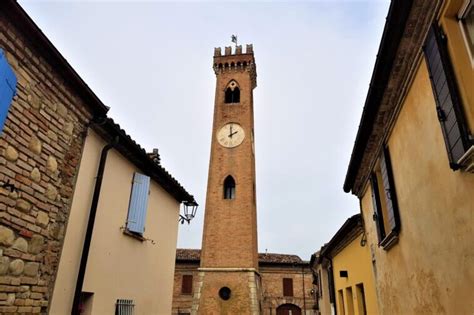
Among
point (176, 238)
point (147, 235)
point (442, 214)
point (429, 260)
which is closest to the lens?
point (442, 214)

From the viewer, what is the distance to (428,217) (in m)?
3.76

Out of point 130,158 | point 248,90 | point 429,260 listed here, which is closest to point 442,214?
point 429,260

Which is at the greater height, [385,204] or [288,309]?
[385,204]

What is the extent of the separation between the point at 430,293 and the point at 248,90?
23217 millimetres

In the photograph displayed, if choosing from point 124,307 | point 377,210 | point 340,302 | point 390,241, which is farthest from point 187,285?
point 390,241

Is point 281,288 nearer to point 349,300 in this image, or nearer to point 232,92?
point 232,92

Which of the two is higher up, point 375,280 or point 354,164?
point 354,164

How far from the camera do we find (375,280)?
690 cm

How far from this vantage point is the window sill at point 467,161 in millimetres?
2502

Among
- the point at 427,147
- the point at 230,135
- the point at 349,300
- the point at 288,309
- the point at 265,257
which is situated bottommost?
the point at 288,309

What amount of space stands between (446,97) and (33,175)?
15.9 feet

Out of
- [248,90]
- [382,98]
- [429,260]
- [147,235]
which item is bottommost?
[429,260]

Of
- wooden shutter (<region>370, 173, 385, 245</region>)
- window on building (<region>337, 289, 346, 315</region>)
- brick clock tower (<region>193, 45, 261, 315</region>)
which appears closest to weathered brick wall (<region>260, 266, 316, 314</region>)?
brick clock tower (<region>193, 45, 261, 315</region>)

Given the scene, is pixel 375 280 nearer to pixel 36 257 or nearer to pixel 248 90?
pixel 36 257
